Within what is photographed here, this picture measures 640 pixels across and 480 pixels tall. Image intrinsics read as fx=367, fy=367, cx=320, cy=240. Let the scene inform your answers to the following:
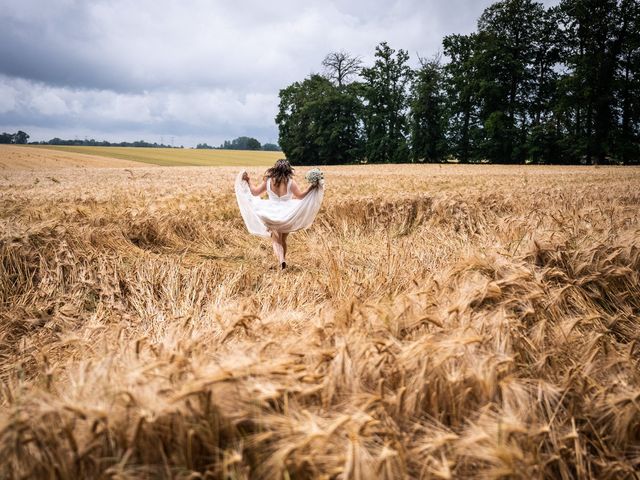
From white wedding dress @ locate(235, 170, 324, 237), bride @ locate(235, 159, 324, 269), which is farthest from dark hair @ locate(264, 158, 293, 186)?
white wedding dress @ locate(235, 170, 324, 237)

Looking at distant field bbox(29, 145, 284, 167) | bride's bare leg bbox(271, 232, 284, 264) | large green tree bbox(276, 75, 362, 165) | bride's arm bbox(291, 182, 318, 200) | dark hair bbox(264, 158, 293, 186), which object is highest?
large green tree bbox(276, 75, 362, 165)

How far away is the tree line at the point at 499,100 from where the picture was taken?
37.7m

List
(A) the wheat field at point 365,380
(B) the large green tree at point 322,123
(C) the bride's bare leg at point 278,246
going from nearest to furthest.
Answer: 1. (A) the wheat field at point 365,380
2. (C) the bride's bare leg at point 278,246
3. (B) the large green tree at point 322,123

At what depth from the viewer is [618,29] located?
3775 cm

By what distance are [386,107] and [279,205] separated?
5431 cm

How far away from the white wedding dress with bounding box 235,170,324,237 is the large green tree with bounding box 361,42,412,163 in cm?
5006

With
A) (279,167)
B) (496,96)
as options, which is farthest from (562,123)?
(279,167)

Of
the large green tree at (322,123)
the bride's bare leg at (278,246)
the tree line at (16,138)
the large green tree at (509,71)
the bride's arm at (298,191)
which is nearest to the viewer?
the bride's bare leg at (278,246)

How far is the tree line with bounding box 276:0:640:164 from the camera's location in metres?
37.7

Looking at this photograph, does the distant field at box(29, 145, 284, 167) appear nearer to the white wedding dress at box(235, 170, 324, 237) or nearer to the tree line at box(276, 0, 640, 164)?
the tree line at box(276, 0, 640, 164)

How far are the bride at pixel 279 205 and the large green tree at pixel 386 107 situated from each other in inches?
1968

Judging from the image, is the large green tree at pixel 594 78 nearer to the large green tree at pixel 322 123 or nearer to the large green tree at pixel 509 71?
the large green tree at pixel 509 71

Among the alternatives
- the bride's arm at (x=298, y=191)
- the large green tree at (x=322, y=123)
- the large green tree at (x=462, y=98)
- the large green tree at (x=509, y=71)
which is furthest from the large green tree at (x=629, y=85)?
the bride's arm at (x=298, y=191)

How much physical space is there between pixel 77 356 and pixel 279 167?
386 centimetres
